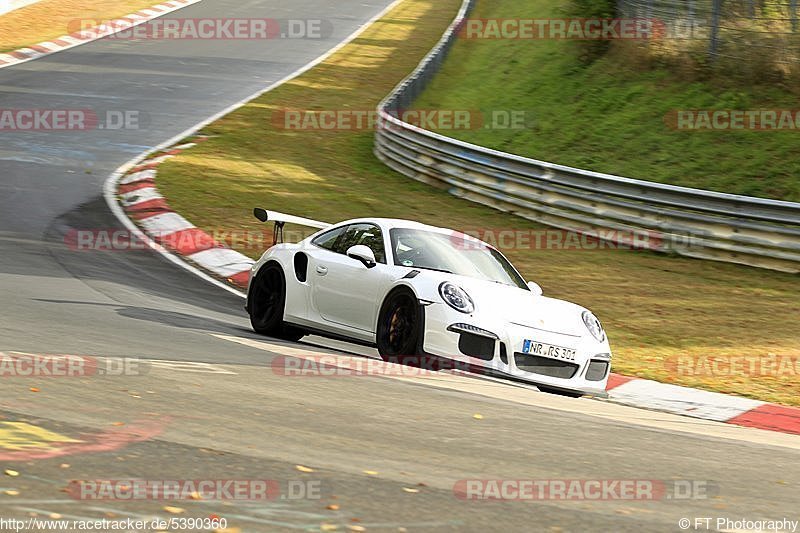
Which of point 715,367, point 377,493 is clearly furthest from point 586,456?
point 715,367

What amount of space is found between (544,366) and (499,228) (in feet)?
29.4

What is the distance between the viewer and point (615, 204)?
56.8ft

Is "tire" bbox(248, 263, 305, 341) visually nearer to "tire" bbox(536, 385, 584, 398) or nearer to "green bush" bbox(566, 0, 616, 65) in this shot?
"tire" bbox(536, 385, 584, 398)

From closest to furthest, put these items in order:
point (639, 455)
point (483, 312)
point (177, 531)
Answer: point (177, 531), point (639, 455), point (483, 312)

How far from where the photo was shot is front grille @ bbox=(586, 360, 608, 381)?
9.30 m

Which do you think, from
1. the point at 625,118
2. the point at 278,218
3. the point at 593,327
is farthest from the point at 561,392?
the point at 625,118

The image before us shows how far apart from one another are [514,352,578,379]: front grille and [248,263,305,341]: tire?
250 cm

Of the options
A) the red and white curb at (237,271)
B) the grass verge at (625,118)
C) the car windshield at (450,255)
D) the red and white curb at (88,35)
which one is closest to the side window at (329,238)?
the car windshield at (450,255)

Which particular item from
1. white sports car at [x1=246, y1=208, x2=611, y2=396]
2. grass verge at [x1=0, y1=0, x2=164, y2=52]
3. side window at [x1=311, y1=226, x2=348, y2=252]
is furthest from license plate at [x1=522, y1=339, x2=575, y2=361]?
grass verge at [x1=0, y1=0, x2=164, y2=52]

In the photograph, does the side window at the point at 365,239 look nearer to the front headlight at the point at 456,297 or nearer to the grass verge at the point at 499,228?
the front headlight at the point at 456,297

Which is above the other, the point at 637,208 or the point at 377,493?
the point at 377,493

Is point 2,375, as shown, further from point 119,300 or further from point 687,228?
point 687,228

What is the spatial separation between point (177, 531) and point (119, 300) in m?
7.24

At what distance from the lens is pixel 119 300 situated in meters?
11.3
